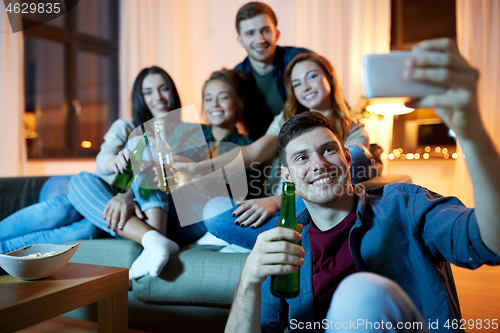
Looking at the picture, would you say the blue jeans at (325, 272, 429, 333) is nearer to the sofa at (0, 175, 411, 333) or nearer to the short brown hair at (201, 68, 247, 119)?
the sofa at (0, 175, 411, 333)

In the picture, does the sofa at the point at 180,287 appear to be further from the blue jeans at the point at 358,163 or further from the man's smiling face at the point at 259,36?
the man's smiling face at the point at 259,36

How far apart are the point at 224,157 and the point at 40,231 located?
897 mm

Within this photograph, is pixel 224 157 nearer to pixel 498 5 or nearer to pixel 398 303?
pixel 398 303

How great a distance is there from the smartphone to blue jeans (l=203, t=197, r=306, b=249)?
840 millimetres

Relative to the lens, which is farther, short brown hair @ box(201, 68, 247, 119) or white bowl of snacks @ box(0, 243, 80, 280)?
short brown hair @ box(201, 68, 247, 119)

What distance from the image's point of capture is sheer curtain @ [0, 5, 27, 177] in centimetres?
284

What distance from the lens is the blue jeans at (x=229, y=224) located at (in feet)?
4.23

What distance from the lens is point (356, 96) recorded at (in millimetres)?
3676

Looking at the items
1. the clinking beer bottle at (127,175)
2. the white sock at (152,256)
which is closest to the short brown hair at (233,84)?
the clinking beer bottle at (127,175)

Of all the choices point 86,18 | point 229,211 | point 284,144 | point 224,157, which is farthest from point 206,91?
point 86,18

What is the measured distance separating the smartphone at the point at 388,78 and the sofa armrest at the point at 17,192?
6.50 feet

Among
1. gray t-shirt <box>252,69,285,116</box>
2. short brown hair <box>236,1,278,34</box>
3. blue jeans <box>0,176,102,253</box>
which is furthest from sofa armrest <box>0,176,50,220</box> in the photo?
short brown hair <box>236,1,278,34</box>

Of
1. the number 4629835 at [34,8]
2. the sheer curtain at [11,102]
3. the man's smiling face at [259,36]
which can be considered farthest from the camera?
the number 4629835 at [34,8]

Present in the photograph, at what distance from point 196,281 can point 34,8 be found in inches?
129
